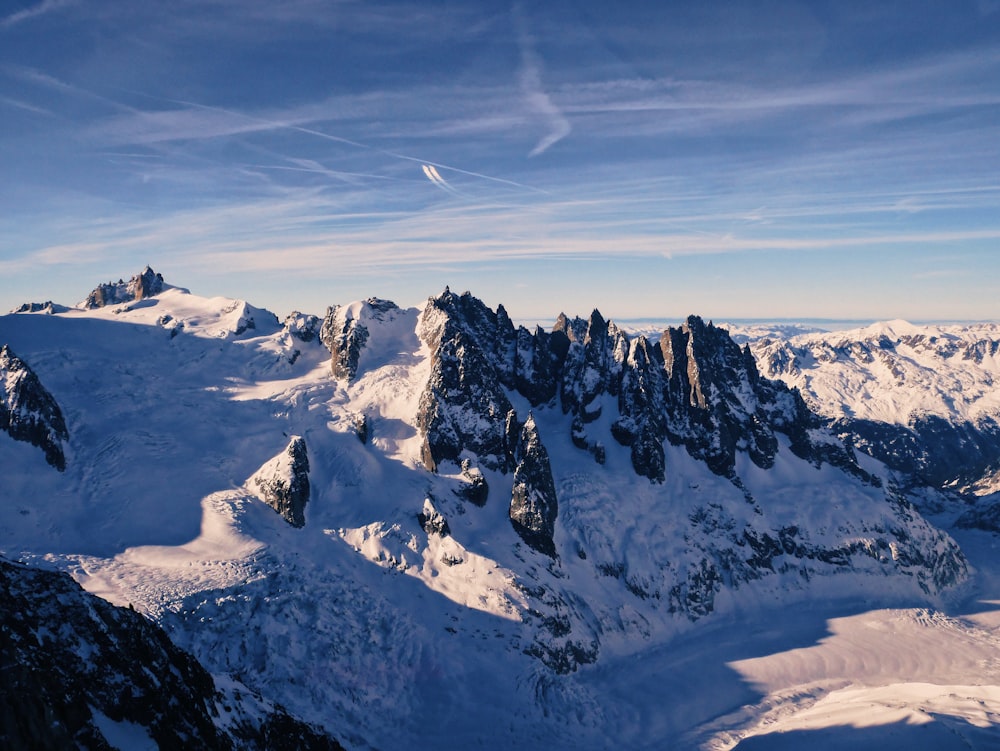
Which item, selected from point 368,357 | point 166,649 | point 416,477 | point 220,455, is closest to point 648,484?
point 416,477

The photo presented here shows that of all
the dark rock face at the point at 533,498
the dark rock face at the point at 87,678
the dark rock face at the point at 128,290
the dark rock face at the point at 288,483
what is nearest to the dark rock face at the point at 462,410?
the dark rock face at the point at 533,498

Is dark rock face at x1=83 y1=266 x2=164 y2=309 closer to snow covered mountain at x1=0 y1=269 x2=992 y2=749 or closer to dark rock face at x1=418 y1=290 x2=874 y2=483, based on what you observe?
snow covered mountain at x1=0 y1=269 x2=992 y2=749

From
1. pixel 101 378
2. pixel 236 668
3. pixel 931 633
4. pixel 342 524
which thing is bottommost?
pixel 931 633

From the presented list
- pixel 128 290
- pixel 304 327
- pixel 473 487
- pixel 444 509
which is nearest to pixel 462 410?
pixel 473 487

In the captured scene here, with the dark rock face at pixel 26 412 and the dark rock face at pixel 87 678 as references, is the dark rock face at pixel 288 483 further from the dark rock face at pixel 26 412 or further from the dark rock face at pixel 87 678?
the dark rock face at pixel 87 678

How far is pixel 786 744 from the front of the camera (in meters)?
67.7

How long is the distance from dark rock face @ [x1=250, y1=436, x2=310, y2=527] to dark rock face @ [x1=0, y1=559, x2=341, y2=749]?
51.3 meters

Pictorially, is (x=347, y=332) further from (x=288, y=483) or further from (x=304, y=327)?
(x=288, y=483)

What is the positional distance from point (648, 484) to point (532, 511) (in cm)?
3557

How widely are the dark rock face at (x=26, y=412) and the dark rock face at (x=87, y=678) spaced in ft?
232

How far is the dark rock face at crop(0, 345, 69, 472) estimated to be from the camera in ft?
283

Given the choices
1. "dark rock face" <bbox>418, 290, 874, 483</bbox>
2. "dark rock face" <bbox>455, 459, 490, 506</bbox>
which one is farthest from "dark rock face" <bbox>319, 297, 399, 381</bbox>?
"dark rock face" <bbox>455, 459, 490, 506</bbox>

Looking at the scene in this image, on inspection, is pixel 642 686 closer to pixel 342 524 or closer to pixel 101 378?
pixel 342 524

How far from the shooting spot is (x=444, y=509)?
96.8 m
